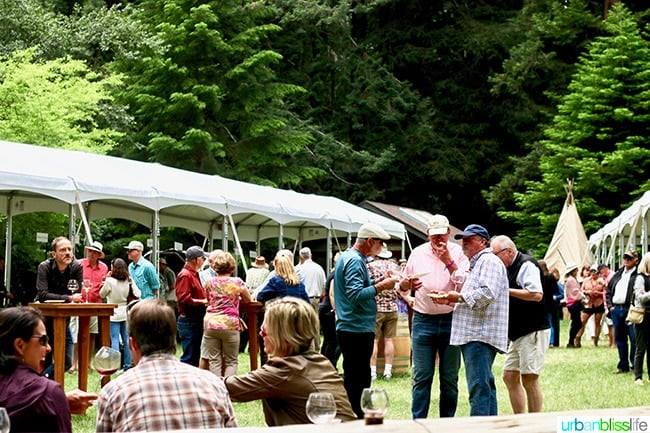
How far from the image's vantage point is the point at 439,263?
8094 millimetres

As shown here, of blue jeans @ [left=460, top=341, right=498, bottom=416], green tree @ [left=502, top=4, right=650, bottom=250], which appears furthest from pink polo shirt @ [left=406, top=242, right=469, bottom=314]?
green tree @ [left=502, top=4, right=650, bottom=250]

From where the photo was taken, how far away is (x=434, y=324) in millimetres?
8047

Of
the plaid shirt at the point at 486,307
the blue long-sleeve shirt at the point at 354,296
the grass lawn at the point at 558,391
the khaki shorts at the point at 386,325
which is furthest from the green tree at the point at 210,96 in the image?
the plaid shirt at the point at 486,307

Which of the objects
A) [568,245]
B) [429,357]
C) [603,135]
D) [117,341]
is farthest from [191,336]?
[603,135]

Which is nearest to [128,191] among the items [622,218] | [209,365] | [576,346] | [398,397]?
[209,365]

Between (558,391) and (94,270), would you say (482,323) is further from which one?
(94,270)

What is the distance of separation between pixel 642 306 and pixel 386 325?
307 centimetres

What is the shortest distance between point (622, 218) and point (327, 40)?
22568mm

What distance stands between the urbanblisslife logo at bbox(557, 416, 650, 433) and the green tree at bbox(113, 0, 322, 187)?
2720 centimetres

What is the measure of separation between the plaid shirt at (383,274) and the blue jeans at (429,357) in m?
2.86

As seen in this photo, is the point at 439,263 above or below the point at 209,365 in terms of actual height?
above

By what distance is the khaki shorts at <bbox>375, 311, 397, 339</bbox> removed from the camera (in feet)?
42.3

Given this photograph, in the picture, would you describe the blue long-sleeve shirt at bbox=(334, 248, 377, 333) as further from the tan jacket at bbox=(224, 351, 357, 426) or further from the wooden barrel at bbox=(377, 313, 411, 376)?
the wooden barrel at bbox=(377, 313, 411, 376)

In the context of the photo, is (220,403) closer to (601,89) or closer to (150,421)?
(150,421)
